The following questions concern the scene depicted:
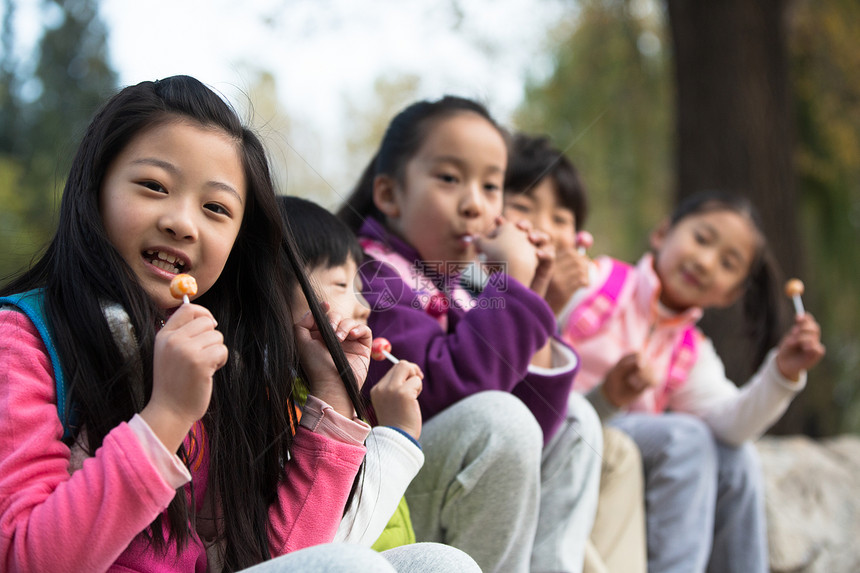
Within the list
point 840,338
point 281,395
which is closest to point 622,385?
point 281,395

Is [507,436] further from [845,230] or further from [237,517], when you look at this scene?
[845,230]

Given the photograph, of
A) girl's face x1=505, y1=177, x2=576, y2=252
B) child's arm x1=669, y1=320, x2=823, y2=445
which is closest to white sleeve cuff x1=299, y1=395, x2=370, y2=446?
girl's face x1=505, y1=177, x2=576, y2=252

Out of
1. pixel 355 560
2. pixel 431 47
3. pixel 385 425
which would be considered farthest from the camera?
pixel 431 47

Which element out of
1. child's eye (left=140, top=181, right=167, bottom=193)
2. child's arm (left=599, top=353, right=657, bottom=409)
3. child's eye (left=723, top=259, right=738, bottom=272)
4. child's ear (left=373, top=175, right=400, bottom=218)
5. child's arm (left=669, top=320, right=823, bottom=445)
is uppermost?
child's eye (left=140, top=181, right=167, bottom=193)

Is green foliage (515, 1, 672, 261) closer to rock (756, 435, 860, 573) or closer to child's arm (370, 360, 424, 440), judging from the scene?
rock (756, 435, 860, 573)

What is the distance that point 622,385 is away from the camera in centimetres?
145

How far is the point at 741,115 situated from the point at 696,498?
1.90 m

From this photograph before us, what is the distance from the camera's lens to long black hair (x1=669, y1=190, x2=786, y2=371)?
1.81 metres

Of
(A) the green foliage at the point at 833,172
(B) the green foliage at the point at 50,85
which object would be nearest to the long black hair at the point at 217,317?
(A) the green foliage at the point at 833,172

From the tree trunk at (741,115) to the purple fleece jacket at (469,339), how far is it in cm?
206

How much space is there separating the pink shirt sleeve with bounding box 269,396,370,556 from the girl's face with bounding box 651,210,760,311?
113cm

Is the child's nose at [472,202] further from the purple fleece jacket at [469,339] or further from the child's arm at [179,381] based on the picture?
the child's arm at [179,381]

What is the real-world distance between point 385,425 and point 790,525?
1360 mm

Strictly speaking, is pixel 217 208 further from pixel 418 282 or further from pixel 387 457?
pixel 418 282
